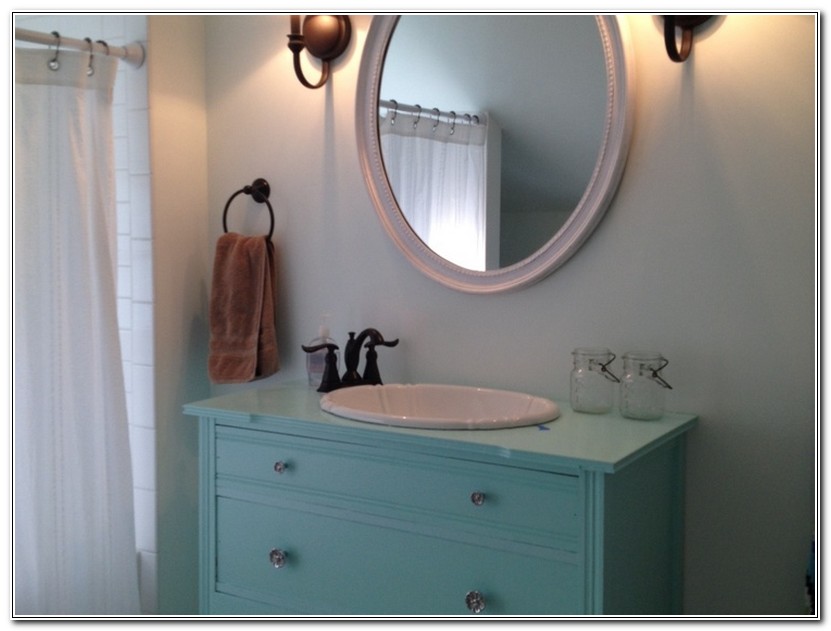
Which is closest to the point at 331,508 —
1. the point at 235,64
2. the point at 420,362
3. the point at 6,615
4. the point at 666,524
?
the point at 420,362

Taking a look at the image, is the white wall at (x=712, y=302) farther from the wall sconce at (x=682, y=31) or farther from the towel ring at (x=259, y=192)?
the towel ring at (x=259, y=192)

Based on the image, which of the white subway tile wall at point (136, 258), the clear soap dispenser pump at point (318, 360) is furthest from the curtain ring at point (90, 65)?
the clear soap dispenser pump at point (318, 360)

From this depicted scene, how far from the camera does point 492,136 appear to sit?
2275mm

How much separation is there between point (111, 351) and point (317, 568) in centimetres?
83

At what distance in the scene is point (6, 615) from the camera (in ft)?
7.55

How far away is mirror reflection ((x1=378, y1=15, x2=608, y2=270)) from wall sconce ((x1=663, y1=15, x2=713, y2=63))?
0.17 m

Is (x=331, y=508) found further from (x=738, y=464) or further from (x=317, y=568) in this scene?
(x=738, y=464)

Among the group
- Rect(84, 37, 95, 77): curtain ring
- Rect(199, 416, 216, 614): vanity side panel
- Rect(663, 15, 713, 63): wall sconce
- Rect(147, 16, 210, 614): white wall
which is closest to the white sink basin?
Rect(199, 416, 216, 614): vanity side panel

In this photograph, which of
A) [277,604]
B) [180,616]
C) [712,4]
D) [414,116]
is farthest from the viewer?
[180,616]

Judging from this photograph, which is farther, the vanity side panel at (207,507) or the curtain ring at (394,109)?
the curtain ring at (394,109)

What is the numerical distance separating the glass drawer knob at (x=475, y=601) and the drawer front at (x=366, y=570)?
0.03ft

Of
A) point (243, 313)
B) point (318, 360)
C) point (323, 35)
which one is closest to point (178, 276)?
point (243, 313)

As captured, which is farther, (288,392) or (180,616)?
(180,616)

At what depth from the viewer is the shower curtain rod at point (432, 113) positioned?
2303 millimetres
